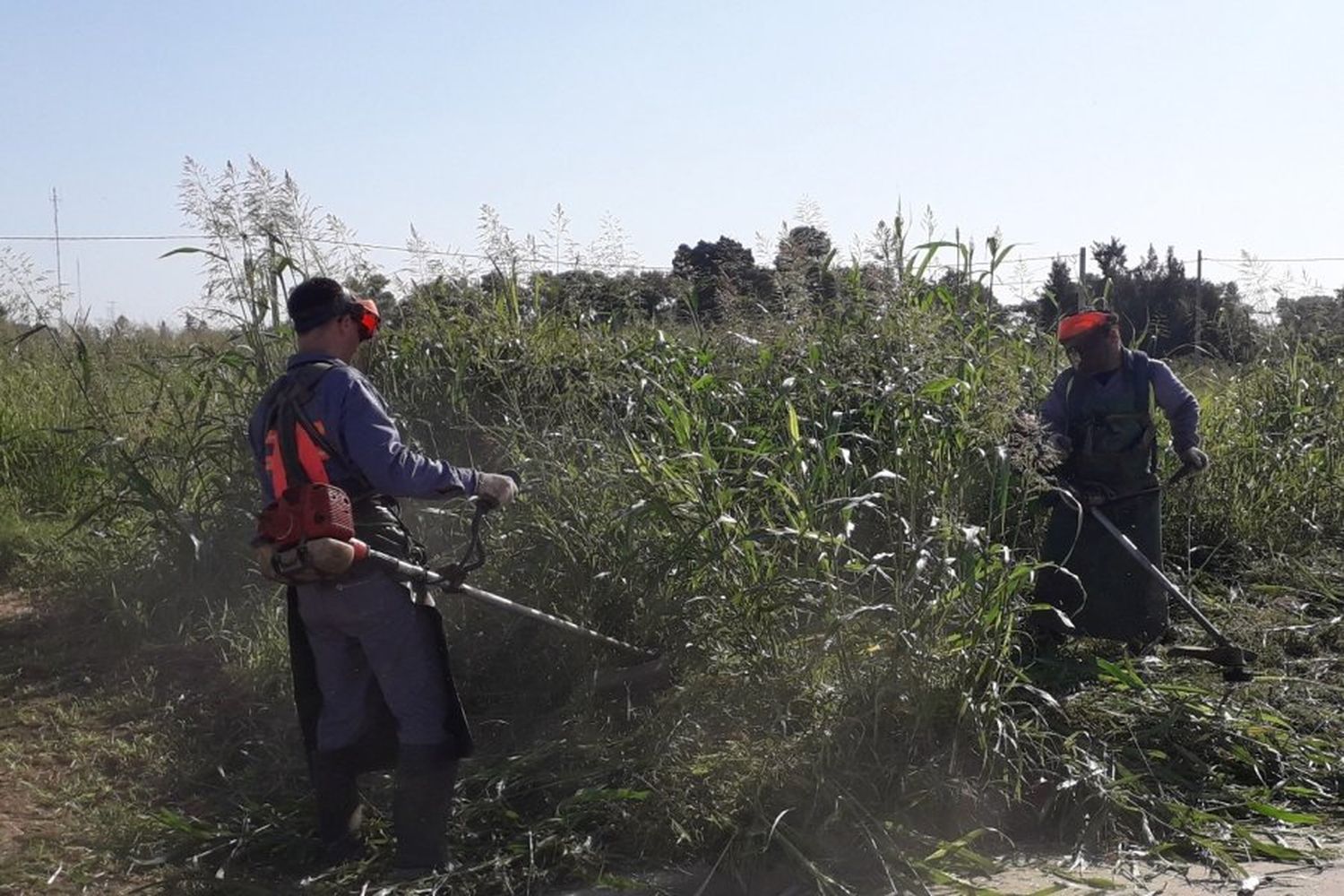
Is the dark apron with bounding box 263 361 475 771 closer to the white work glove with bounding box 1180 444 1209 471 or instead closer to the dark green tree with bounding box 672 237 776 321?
the dark green tree with bounding box 672 237 776 321

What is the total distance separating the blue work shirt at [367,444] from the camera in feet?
13.0

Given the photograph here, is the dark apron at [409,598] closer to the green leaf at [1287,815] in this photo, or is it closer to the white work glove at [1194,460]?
the green leaf at [1287,815]

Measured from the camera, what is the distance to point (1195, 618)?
18.7ft

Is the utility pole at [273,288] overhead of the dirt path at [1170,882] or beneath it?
overhead

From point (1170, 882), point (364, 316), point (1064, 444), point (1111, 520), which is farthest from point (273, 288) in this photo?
point (1170, 882)

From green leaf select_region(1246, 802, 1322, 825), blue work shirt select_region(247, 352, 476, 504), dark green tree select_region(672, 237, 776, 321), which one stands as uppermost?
dark green tree select_region(672, 237, 776, 321)

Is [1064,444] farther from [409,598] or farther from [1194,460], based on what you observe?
[409,598]

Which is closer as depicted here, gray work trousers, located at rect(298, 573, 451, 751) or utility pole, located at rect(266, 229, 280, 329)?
gray work trousers, located at rect(298, 573, 451, 751)

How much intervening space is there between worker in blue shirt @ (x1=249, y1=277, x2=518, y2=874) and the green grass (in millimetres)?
288

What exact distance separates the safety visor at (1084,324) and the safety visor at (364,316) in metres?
3.15

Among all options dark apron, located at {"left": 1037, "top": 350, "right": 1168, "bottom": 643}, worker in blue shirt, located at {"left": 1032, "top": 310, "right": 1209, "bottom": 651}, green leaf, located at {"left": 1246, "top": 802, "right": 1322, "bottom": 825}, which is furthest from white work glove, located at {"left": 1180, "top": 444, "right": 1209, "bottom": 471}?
green leaf, located at {"left": 1246, "top": 802, "right": 1322, "bottom": 825}

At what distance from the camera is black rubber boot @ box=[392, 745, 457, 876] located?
409cm

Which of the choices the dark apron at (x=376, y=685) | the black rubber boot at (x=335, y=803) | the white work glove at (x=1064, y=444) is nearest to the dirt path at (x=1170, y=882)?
the dark apron at (x=376, y=685)

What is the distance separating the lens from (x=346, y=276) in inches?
268
